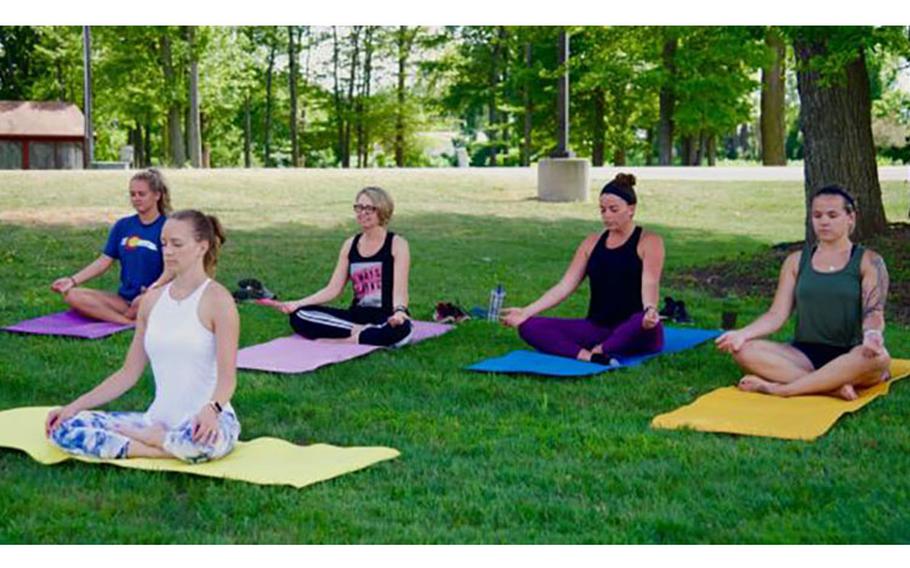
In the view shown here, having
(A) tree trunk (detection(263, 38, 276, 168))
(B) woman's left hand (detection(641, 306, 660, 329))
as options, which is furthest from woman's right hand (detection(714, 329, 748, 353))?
(A) tree trunk (detection(263, 38, 276, 168))

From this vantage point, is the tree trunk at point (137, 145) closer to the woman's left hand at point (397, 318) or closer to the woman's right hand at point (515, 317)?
the woman's left hand at point (397, 318)

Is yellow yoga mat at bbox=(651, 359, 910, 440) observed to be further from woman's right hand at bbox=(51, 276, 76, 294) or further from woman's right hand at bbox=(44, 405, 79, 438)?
woman's right hand at bbox=(51, 276, 76, 294)

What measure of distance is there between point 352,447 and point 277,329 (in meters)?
3.69

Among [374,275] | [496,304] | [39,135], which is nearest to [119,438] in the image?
[374,275]

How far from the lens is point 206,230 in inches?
211

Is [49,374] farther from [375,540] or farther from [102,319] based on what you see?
[375,540]

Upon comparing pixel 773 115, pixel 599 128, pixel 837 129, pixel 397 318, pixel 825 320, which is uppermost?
pixel 773 115

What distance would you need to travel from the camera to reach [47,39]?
39.3 meters

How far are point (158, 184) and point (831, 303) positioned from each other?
174 inches

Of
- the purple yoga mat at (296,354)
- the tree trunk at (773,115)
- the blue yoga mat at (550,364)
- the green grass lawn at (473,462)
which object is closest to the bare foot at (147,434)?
the green grass lawn at (473,462)

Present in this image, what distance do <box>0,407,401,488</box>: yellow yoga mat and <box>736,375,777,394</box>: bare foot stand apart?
223cm

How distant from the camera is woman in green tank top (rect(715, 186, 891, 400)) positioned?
6809 mm

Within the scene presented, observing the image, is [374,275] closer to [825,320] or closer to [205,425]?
[825,320]

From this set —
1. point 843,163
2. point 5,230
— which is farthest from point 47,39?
point 843,163
